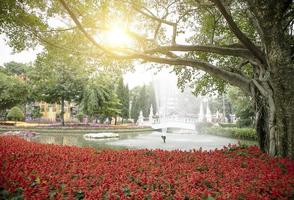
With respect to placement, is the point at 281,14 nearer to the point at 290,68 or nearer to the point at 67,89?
the point at 290,68

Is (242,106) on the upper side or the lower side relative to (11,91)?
lower

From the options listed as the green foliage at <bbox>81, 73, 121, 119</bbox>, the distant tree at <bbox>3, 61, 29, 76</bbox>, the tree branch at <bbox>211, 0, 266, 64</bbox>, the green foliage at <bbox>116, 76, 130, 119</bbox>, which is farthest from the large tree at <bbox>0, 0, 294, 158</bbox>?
the distant tree at <bbox>3, 61, 29, 76</bbox>

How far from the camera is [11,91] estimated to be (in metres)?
42.5

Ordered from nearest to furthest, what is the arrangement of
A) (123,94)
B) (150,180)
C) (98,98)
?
1. (150,180)
2. (98,98)
3. (123,94)

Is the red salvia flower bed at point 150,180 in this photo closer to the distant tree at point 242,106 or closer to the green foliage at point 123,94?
the distant tree at point 242,106

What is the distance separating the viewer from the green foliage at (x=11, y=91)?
41344mm

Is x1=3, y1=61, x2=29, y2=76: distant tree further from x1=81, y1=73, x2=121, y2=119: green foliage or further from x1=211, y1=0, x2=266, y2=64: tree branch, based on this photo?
x1=211, y1=0, x2=266, y2=64: tree branch

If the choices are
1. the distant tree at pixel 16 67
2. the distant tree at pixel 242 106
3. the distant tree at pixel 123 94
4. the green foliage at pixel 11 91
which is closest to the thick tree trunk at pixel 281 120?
the distant tree at pixel 242 106

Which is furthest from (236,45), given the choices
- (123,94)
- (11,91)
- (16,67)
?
(16,67)

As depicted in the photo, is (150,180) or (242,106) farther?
(242,106)

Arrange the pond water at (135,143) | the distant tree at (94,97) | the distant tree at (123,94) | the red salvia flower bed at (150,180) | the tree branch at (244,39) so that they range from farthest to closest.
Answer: the distant tree at (123,94)
the distant tree at (94,97)
the pond water at (135,143)
the tree branch at (244,39)
the red salvia flower bed at (150,180)

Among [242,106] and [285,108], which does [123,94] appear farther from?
[285,108]

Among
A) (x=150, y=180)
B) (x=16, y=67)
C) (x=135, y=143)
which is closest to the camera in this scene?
(x=150, y=180)

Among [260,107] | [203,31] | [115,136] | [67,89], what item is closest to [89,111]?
[67,89]
